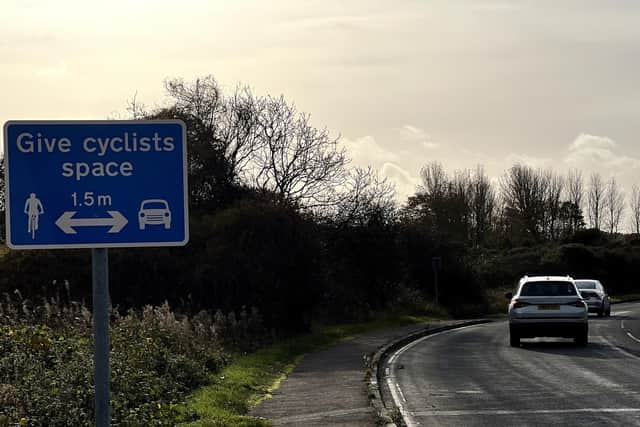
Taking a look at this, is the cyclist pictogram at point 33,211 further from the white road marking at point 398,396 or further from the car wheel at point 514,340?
the car wheel at point 514,340

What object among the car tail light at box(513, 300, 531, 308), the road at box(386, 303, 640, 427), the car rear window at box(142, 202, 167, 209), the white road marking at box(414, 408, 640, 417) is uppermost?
the car rear window at box(142, 202, 167, 209)

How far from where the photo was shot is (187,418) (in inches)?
468

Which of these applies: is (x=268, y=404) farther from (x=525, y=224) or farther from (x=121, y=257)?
(x=525, y=224)

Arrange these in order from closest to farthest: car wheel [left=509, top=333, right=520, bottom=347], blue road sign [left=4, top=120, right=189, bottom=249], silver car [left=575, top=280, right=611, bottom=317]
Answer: blue road sign [left=4, top=120, right=189, bottom=249] → car wheel [left=509, top=333, right=520, bottom=347] → silver car [left=575, top=280, right=611, bottom=317]

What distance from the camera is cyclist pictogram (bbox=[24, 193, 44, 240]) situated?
5.31m

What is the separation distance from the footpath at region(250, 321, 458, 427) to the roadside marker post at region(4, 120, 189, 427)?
7111 mm

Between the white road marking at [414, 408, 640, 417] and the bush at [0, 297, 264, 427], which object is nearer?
the bush at [0, 297, 264, 427]

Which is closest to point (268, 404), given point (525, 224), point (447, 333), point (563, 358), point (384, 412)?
point (384, 412)

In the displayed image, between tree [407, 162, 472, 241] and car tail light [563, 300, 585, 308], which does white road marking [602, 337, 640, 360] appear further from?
tree [407, 162, 472, 241]

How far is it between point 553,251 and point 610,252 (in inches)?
197

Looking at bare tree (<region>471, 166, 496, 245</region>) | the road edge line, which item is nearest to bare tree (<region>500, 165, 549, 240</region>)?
bare tree (<region>471, 166, 496, 245</region>)

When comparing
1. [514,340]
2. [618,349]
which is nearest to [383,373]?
[514,340]

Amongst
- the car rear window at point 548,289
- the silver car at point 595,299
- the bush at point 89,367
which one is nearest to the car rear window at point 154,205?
the bush at point 89,367

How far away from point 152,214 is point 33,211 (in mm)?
635
